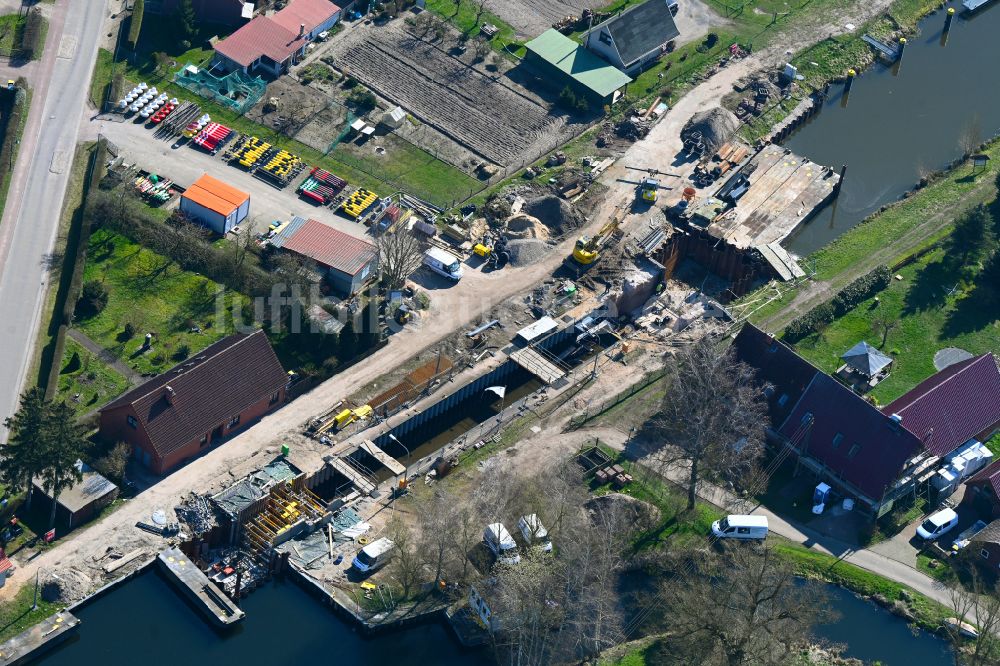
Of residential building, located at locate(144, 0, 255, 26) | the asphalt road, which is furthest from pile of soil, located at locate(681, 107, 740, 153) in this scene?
the asphalt road

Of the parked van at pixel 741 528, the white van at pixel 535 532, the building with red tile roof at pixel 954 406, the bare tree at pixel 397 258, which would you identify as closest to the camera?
the white van at pixel 535 532

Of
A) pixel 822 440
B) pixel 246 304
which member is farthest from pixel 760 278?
pixel 246 304

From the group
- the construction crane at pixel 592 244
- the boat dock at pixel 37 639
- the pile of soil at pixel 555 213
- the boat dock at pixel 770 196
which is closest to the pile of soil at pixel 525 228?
the pile of soil at pixel 555 213

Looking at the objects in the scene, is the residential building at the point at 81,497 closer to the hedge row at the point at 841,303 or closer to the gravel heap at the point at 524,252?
the gravel heap at the point at 524,252

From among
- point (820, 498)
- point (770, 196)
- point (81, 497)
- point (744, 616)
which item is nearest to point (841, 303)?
point (770, 196)

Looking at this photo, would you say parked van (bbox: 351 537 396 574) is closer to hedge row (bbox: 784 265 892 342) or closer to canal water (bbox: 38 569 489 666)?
canal water (bbox: 38 569 489 666)

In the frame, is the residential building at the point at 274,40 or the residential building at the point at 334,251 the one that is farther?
the residential building at the point at 274,40

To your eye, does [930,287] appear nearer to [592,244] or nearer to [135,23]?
[592,244]
